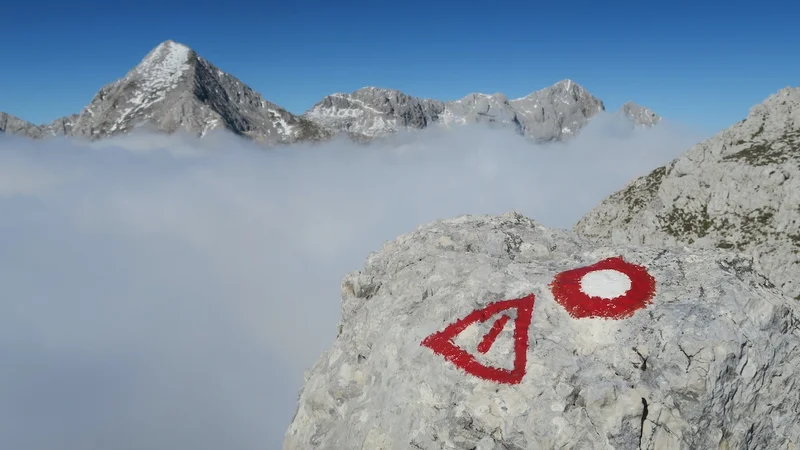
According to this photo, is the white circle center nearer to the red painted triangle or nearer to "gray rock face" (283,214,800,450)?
"gray rock face" (283,214,800,450)

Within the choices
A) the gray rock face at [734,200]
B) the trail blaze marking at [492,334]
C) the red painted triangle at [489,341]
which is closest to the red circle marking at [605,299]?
the red painted triangle at [489,341]

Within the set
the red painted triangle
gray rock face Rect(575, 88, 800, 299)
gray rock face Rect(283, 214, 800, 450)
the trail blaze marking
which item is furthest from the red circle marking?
gray rock face Rect(575, 88, 800, 299)

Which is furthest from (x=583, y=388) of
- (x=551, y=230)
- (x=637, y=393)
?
(x=551, y=230)

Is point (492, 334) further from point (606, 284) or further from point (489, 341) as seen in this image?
point (606, 284)

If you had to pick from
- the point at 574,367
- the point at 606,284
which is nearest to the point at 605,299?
the point at 606,284

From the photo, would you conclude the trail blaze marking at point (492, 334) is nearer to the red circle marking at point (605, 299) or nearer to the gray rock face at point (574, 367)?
the gray rock face at point (574, 367)

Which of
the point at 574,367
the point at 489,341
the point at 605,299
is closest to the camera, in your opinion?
the point at 574,367
